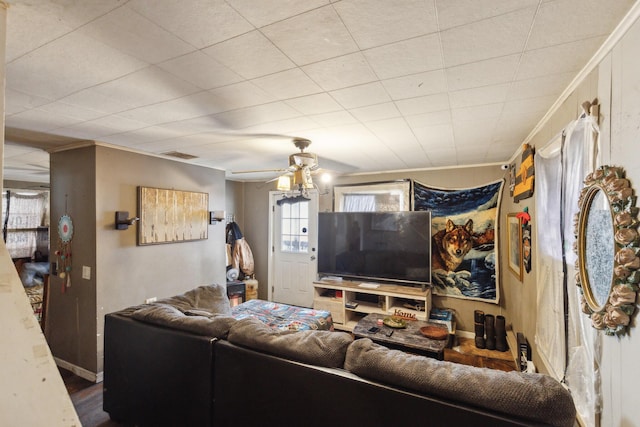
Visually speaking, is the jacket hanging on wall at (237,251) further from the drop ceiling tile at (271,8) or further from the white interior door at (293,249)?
the drop ceiling tile at (271,8)

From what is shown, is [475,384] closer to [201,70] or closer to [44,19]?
[201,70]

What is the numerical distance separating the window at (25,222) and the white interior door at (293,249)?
15.0 feet

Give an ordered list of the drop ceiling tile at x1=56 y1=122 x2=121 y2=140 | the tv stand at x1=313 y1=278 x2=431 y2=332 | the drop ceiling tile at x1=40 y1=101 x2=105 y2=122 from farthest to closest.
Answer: the tv stand at x1=313 y1=278 x2=431 y2=332
the drop ceiling tile at x1=56 y1=122 x2=121 y2=140
the drop ceiling tile at x1=40 y1=101 x2=105 y2=122

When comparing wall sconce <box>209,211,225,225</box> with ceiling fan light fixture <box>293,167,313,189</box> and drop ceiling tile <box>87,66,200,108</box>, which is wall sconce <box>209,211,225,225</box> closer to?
ceiling fan light fixture <box>293,167,313,189</box>

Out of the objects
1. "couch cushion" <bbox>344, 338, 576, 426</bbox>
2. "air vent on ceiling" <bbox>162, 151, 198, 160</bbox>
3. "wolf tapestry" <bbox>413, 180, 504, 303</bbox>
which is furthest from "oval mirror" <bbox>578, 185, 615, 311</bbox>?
"air vent on ceiling" <bbox>162, 151, 198, 160</bbox>

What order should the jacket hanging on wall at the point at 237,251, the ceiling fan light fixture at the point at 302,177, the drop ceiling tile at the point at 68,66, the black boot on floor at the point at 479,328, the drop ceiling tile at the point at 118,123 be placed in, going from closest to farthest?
the drop ceiling tile at the point at 68,66, the drop ceiling tile at the point at 118,123, the ceiling fan light fixture at the point at 302,177, the black boot on floor at the point at 479,328, the jacket hanging on wall at the point at 237,251

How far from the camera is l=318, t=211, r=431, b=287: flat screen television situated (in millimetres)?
3910

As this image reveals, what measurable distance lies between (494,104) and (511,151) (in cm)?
160

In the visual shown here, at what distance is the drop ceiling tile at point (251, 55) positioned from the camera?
119 centimetres

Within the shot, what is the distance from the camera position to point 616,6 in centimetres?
A: 97

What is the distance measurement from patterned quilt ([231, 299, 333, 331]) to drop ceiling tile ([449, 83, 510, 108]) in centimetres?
220

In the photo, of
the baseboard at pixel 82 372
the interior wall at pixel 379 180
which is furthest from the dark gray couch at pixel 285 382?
the interior wall at pixel 379 180

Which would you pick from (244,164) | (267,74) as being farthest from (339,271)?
(267,74)

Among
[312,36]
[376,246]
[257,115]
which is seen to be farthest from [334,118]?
[376,246]
